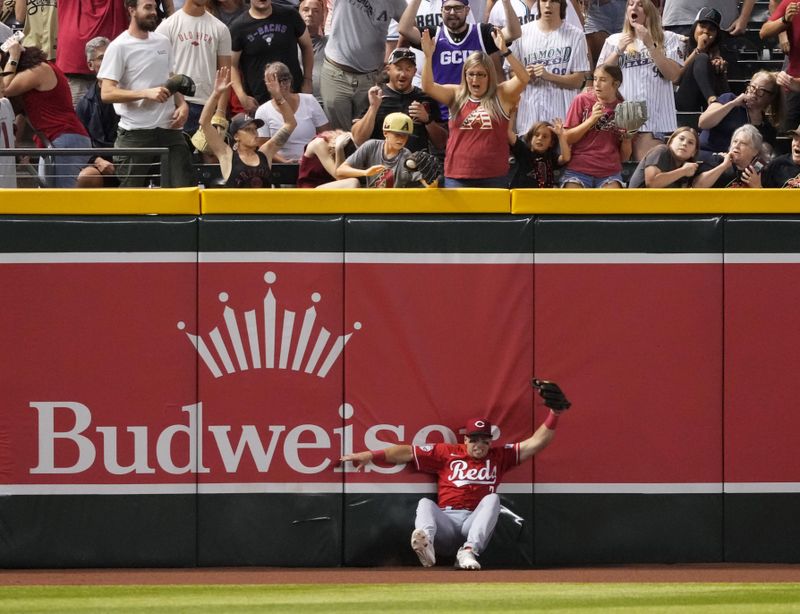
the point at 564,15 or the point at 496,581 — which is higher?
the point at 564,15

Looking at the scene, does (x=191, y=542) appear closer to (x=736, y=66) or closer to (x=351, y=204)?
(x=351, y=204)

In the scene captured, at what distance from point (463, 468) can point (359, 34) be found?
507cm

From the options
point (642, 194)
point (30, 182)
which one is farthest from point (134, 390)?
point (642, 194)

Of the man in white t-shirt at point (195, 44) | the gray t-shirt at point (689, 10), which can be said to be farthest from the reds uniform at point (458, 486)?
the gray t-shirt at point (689, 10)

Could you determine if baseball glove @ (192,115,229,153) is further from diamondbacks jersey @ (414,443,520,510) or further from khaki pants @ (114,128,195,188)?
diamondbacks jersey @ (414,443,520,510)

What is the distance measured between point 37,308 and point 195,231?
1.27 m

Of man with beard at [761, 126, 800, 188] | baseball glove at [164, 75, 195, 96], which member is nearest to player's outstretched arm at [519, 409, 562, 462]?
man with beard at [761, 126, 800, 188]

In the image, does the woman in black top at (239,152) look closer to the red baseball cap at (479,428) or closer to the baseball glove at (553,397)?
the red baseball cap at (479,428)

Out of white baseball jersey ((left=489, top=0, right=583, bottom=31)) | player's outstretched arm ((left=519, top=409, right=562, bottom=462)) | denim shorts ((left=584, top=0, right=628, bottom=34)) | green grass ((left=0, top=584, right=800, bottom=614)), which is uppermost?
denim shorts ((left=584, top=0, right=628, bottom=34))

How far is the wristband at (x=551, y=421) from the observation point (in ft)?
32.7

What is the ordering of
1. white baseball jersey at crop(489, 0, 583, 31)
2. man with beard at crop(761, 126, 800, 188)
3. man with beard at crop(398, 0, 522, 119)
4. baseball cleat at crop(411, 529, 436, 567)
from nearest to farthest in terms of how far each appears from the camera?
baseball cleat at crop(411, 529, 436, 567)
man with beard at crop(761, 126, 800, 188)
man with beard at crop(398, 0, 522, 119)
white baseball jersey at crop(489, 0, 583, 31)

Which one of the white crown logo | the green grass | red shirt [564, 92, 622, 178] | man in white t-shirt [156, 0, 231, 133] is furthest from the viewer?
man in white t-shirt [156, 0, 231, 133]

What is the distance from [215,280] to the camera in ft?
33.2

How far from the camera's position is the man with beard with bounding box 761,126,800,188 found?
11.1 meters
